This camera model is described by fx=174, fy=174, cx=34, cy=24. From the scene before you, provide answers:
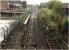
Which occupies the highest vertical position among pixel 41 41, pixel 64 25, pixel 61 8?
pixel 61 8

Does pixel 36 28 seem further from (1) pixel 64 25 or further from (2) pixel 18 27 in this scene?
(1) pixel 64 25

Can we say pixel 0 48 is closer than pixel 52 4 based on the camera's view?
Yes

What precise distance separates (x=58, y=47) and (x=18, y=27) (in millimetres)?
1809

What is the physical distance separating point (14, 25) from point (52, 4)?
127 cm

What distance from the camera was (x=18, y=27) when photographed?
14.1ft

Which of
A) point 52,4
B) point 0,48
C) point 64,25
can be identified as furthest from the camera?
point 52,4

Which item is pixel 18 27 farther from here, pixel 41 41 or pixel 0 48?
pixel 0 48

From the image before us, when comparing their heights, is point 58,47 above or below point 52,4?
below

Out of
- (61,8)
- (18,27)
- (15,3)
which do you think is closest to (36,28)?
(18,27)

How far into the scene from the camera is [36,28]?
4.14 m

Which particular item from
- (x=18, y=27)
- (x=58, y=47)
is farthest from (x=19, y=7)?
(x=58, y=47)

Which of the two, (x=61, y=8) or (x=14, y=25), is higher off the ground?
(x=61, y=8)

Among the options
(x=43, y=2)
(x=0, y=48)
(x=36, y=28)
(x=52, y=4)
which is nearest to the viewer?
(x=0, y=48)

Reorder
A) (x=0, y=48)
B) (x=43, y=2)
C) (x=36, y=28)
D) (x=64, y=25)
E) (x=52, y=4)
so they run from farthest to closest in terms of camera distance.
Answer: (x=36, y=28), (x=52, y=4), (x=43, y=2), (x=0, y=48), (x=64, y=25)
